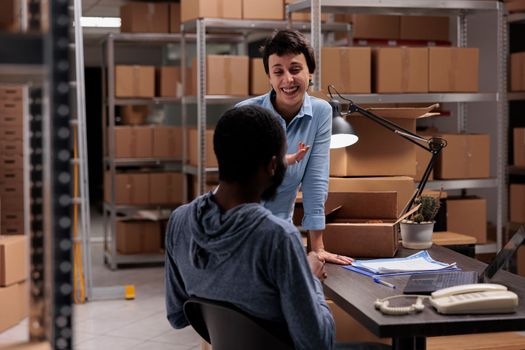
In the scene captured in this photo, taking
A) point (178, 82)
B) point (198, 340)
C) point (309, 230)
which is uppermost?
point (178, 82)

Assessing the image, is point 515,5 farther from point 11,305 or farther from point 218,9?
point 11,305

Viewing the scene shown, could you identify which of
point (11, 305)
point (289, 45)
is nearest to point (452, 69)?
point (289, 45)

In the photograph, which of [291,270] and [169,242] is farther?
[169,242]

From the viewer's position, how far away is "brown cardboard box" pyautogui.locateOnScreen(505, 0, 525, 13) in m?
5.36

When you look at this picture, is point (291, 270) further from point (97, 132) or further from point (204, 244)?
point (97, 132)

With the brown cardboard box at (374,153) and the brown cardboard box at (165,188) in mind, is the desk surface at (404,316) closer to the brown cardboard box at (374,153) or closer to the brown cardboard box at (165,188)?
the brown cardboard box at (374,153)

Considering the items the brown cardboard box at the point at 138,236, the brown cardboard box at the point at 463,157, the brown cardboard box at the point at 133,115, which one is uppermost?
the brown cardboard box at the point at 133,115

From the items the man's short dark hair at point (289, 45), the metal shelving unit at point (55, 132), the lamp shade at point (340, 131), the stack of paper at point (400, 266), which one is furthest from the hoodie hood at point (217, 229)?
the lamp shade at point (340, 131)

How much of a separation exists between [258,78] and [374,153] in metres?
2.32

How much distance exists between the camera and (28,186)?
4.51ft

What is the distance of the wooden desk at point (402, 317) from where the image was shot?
6.46ft

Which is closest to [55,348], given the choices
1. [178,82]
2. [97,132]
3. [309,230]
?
[309,230]

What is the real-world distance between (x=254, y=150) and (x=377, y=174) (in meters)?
1.95

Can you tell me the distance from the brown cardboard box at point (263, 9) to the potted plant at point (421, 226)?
3083mm
